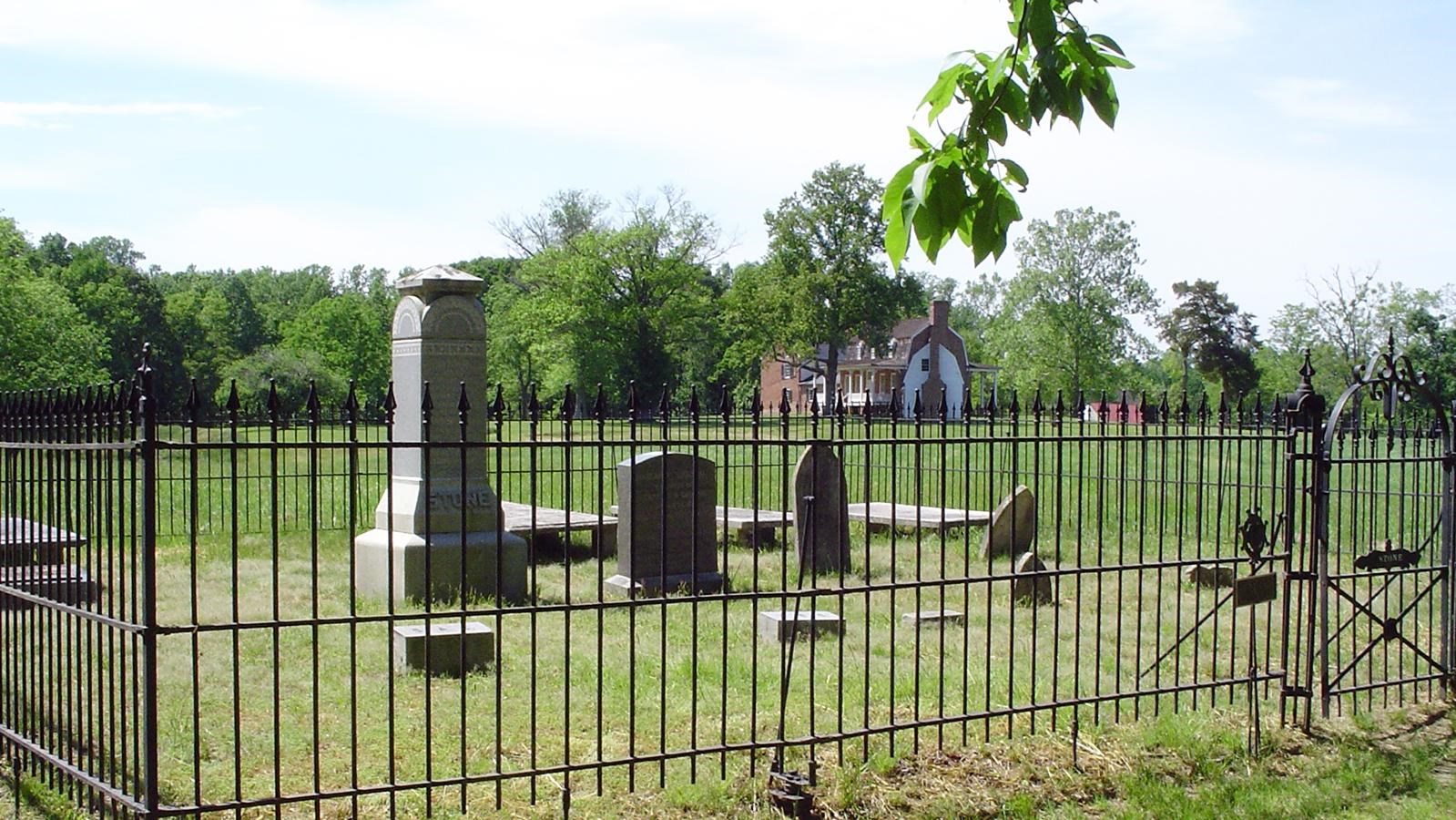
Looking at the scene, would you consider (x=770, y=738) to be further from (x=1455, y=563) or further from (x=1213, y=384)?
(x=1213, y=384)

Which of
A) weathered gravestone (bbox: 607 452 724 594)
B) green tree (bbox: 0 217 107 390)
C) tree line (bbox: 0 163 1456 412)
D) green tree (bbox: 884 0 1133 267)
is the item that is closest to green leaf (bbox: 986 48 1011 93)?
green tree (bbox: 884 0 1133 267)

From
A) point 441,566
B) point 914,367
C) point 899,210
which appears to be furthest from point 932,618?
point 914,367

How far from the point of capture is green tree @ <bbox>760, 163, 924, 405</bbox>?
56.1 m

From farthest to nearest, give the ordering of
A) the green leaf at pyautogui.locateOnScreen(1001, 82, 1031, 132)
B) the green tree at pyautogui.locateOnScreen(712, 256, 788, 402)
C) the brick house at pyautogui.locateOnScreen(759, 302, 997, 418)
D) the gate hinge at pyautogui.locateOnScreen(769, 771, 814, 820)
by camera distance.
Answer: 1. the brick house at pyautogui.locateOnScreen(759, 302, 997, 418)
2. the green tree at pyautogui.locateOnScreen(712, 256, 788, 402)
3. the gate hinge at pyautogui.locateOnScreen(769, 771, 814, 820)
4. the green leaf at pyautogui.locateOnScreen(1001, 82, 1031, 132)

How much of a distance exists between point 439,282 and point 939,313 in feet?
200

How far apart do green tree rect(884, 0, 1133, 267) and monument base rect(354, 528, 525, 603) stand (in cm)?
713

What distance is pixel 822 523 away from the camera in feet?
40.9

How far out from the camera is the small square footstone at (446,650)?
24.6 feet

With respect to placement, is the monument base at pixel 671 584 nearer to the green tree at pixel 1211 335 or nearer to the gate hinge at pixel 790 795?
the gate hinge at pixel 790 795

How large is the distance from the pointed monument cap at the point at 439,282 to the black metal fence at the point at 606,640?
1.01 meters

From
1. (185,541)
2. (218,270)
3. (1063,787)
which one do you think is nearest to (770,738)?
(1063,787)

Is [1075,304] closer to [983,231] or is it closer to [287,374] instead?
[287,374]

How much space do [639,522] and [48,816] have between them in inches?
237

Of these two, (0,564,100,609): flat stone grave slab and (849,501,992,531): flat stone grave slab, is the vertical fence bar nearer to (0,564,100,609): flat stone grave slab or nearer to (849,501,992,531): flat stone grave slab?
(0,564,100,609): flat stone grave slab
